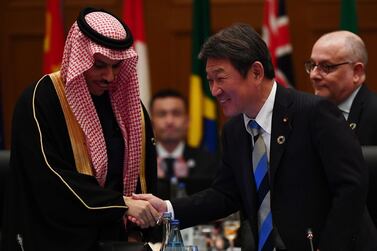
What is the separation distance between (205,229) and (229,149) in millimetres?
929

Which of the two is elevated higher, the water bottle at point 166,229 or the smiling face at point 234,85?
the smiling face at point 234,85

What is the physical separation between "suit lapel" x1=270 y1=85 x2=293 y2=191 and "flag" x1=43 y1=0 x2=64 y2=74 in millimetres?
3821

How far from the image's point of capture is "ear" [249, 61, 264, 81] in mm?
3450

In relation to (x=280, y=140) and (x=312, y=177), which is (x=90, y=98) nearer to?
(x=280, y=140)

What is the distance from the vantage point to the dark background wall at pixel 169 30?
24.4 feet

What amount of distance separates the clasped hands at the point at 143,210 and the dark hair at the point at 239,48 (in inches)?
24.0

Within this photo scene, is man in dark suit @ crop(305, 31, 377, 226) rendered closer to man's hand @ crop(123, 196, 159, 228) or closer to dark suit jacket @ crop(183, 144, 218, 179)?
man's hand @ crop(123, 196, 159, 228)

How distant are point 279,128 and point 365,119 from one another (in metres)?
1.23

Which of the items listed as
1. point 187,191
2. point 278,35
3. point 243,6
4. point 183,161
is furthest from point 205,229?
point 243,6

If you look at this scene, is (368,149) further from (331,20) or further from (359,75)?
(331,20)

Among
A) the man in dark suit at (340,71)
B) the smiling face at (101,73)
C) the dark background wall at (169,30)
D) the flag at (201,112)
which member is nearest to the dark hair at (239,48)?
the smiling face at (101,73)

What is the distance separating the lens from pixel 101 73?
3457 mm

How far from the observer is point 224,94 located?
348 centimetres

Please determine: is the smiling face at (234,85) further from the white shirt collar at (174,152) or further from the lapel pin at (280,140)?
the white shirt collar at (174,152)
